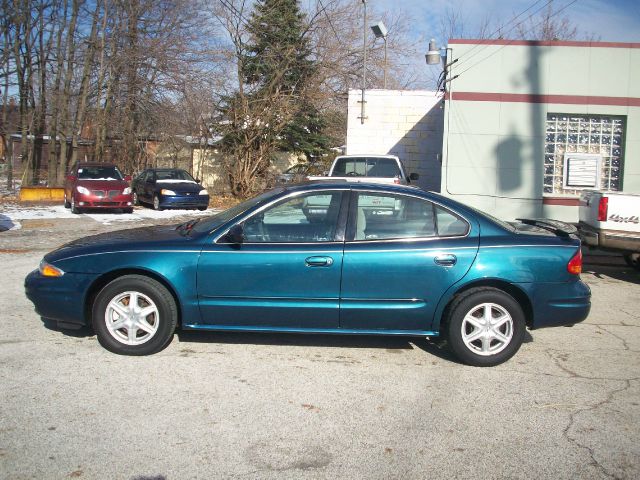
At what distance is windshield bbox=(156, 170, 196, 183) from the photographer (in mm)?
20016

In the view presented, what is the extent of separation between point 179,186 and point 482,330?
15.4 metres

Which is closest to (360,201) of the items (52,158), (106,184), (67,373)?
(67,373)

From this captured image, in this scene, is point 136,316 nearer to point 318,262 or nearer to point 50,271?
point 50,271

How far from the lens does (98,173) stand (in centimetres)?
1805

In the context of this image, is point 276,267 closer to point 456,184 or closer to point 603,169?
point 456,184

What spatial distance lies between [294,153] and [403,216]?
77.5 ft

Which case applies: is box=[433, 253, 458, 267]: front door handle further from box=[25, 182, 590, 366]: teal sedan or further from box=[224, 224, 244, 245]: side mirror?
box=[224, 224, 244, 245]: side mirror

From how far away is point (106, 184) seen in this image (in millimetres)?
17203

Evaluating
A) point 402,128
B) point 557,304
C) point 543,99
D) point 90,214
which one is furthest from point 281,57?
point 557,304

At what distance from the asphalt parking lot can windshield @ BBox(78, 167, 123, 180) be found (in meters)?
12.6

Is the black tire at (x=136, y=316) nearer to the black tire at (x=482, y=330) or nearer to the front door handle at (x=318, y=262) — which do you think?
the front door handle at (x=318, y=262)

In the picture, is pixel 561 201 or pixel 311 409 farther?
pixel 561 201

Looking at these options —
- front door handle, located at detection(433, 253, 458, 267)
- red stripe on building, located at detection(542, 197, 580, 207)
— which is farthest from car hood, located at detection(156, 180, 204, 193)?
front door handle, located at detection(433, 253, 458, 267)

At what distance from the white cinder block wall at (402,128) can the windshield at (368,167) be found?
6.09 meters
